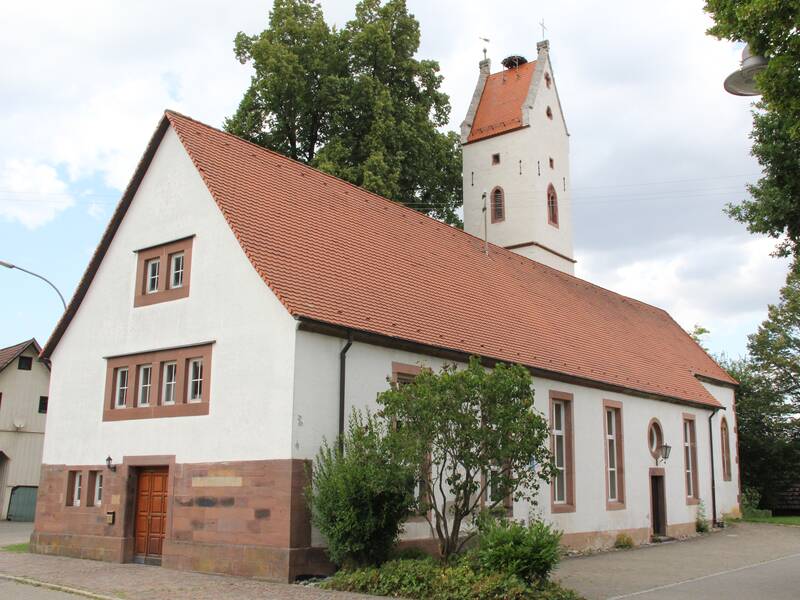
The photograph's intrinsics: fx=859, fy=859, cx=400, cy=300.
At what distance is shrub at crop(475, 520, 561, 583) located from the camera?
1204 centimetres

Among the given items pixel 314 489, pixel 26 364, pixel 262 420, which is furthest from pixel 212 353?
pixel 26 364

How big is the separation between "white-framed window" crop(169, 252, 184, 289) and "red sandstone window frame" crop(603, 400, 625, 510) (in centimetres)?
1160

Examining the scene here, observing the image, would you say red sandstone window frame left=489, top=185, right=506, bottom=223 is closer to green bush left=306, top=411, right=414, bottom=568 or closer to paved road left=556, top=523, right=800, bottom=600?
paved road left=556, top=523, right=800, bottom=600

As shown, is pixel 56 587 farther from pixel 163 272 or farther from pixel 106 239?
pixel 106 239

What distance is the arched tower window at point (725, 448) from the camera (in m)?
31.3

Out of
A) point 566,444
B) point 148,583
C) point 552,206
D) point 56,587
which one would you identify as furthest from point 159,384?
point 552,206

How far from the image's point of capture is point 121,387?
1789cm

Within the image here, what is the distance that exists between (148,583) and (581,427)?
11.6 m

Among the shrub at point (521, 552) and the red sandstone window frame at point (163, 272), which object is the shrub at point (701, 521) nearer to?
the shrub at point (521, 552)

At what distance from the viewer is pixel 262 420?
14688 millimetres

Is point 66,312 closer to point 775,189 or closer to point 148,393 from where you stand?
point 148,393

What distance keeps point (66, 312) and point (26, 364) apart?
67.2 feet

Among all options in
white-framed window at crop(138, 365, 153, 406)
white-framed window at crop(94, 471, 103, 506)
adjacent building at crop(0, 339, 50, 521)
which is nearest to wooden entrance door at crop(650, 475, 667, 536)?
white-framed window at crop(138, 365, 153, 406)

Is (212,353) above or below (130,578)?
above
